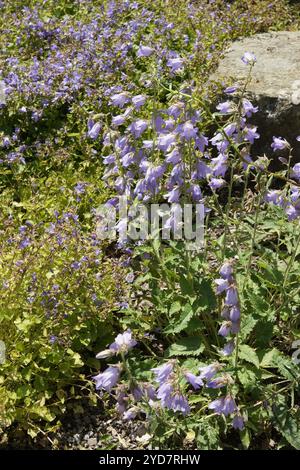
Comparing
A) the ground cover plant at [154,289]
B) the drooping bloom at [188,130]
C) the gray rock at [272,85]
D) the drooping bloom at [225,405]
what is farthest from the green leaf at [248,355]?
the gray rock at [272,85]

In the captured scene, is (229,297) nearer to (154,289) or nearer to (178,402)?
(178,402)

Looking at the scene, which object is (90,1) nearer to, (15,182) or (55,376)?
(15,182)

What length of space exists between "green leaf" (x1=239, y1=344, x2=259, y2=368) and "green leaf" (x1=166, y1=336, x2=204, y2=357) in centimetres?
23

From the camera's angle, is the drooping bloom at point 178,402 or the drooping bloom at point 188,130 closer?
the drooping bloom at point 178,402

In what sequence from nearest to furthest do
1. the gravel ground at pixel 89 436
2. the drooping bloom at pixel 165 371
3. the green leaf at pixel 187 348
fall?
1. the drooping bloom at pixel 165 371
2. the green leaf at pixel 187 348
3. the gravel ground at pixel 89 436

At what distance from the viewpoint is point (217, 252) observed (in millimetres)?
3807

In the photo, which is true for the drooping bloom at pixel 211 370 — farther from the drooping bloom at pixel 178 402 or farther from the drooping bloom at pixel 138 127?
the drooping bloom at pixel 138 127

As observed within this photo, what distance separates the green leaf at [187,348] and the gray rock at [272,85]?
6.87ft

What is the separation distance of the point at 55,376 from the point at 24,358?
198 millimetres

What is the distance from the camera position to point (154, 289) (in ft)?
12.5

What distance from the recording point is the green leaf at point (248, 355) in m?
3.30

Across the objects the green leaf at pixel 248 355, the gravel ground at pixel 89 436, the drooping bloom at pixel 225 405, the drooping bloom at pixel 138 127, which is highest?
the drooping bloom at pixel 138 127

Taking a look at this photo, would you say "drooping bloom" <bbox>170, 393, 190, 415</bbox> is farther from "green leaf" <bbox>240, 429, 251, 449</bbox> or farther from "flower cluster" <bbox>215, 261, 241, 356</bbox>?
"green leaf" <bbox>240, 429, 251, 449</bbox>
